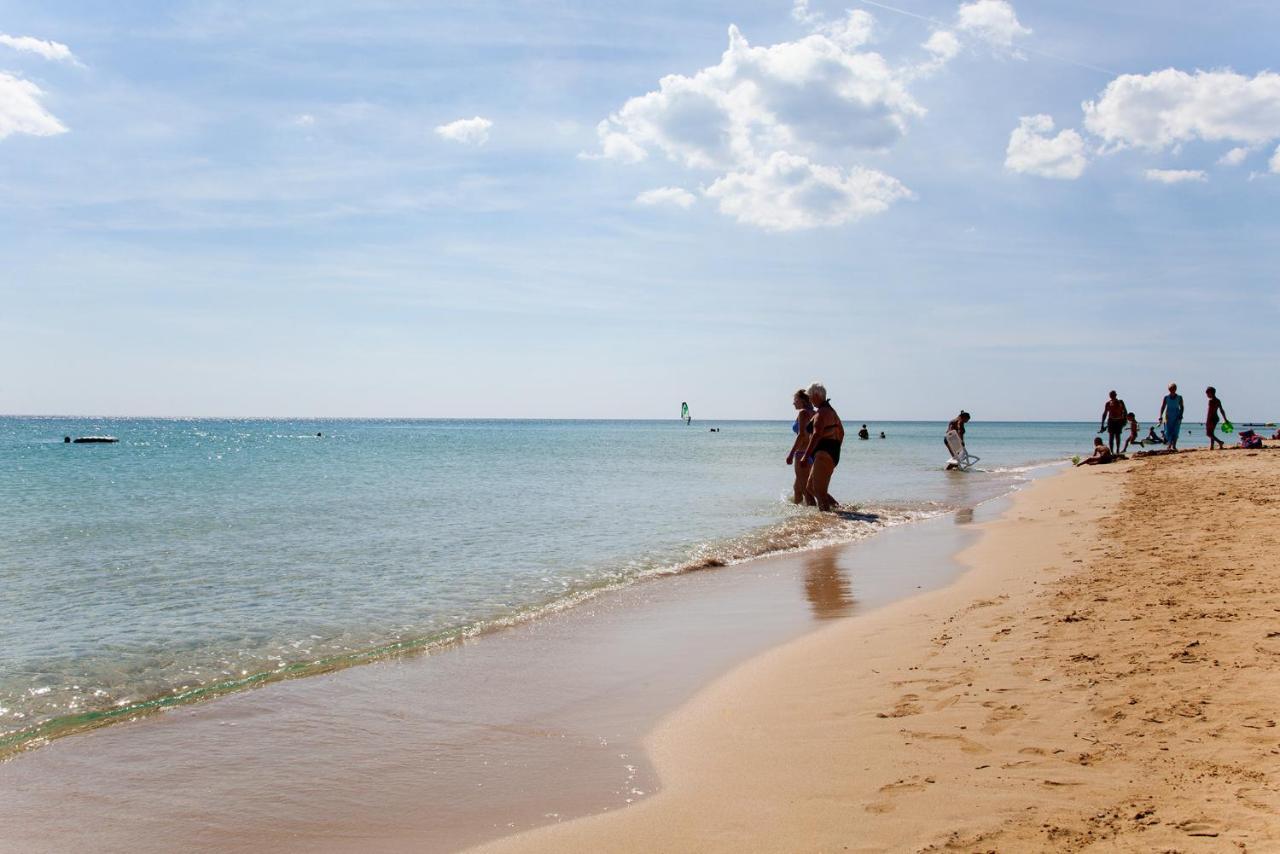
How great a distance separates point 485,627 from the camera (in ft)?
25.1

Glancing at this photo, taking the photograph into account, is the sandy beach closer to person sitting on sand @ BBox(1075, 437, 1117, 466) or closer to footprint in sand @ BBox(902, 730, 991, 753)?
footprint in sand @ BBox(902, 730, 991, 753)

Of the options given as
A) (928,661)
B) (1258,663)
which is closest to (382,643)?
(928,661)

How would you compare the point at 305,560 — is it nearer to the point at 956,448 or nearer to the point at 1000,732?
the point at 1000,732

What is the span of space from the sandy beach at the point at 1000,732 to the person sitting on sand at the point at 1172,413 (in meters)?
19.5

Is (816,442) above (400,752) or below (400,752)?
above

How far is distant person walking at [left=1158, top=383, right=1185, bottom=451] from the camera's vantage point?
2444cm

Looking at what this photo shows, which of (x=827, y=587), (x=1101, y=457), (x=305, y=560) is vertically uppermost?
(x=1101, y=457)

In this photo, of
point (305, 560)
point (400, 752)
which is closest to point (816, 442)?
point (305, 560)

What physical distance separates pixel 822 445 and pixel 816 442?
148 mm

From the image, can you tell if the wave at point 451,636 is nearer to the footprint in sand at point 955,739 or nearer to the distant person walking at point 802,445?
the distant person walking at point 802,445

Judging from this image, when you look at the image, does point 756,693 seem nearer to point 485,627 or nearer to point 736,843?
point 736,843

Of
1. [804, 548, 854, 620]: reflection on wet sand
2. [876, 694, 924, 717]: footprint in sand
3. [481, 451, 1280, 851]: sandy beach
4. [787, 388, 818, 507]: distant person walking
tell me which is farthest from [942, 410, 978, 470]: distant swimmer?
[876, 694, 924, 717]: footprint in sand

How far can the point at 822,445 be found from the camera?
1634 cm

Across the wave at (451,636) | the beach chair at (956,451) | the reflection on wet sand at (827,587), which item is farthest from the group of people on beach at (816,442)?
the beach chair at (956,451)
